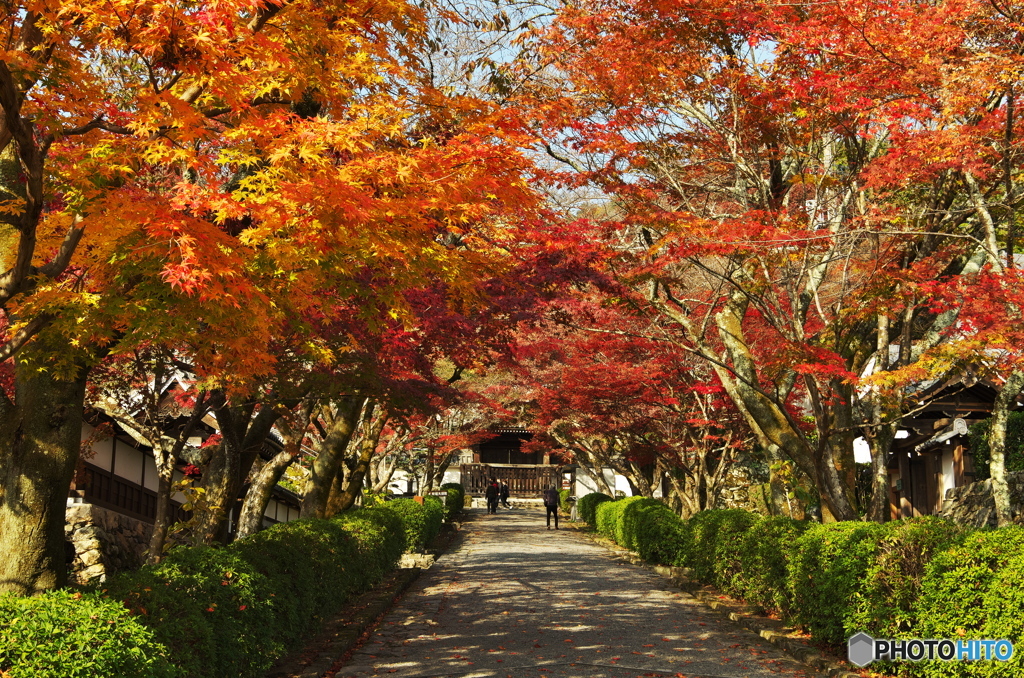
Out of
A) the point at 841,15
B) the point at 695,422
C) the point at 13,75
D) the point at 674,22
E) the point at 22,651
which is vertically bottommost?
the point at 22,651

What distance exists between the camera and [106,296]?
5.89 m

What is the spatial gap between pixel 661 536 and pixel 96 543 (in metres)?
10.9

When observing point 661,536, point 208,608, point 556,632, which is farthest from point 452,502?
point 208,608

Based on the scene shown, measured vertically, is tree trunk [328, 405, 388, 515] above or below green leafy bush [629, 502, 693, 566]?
above

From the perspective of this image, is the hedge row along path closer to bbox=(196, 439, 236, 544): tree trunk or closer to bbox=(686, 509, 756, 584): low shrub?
bbox=(686, 509, 756, 584): low shrub

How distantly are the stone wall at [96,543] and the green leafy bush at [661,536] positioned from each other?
1008 centimetres

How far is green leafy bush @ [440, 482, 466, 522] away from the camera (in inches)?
1387

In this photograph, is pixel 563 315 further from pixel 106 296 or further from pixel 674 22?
pixel 106 296

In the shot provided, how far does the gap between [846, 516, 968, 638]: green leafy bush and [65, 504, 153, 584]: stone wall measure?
10.8 metres

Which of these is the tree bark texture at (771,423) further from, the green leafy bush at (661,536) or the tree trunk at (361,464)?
the tree trunk at (361,464)

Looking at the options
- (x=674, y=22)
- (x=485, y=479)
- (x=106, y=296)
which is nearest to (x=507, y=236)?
(x=674, y=22)

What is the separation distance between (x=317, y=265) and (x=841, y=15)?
6.49m

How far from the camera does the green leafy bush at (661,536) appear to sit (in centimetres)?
1727

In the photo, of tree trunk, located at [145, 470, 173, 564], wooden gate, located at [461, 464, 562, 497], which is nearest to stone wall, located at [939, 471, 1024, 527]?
tree trunk, located at [145, 470, 173, 564]
